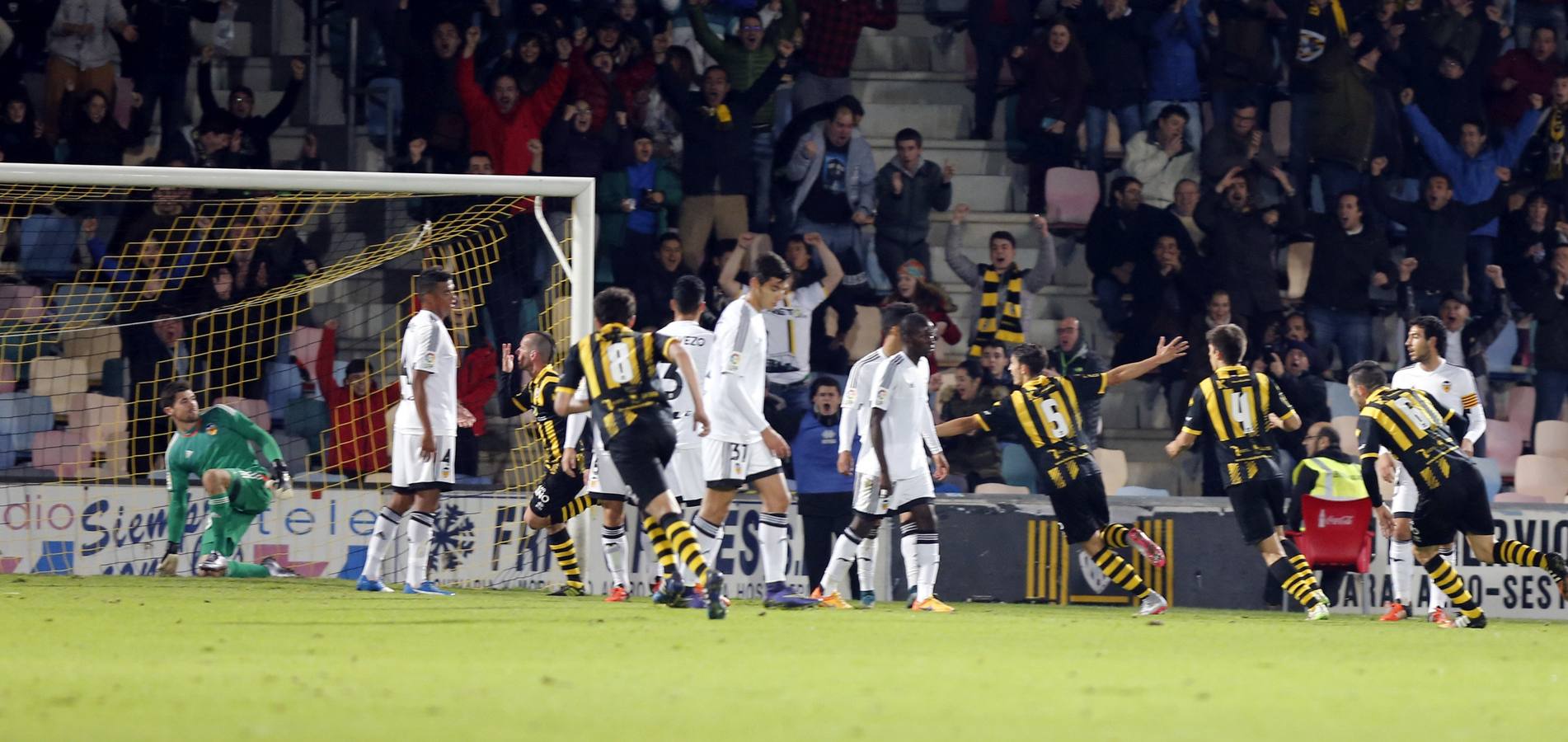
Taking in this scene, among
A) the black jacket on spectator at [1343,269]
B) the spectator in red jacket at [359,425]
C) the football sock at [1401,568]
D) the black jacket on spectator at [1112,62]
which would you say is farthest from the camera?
the black jacket on spectator at [1112,62]

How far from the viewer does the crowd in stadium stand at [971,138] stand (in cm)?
1603

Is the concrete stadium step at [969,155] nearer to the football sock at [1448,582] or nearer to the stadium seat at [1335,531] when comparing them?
the stadium seat at [1335,531]

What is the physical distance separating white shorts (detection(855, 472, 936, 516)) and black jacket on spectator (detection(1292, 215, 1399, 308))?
262 inches

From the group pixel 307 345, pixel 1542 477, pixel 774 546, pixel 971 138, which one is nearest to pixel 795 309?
pixel 971 138

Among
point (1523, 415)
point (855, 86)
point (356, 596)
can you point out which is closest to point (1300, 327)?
point (1523, 415)

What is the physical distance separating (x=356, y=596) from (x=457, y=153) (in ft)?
19.1

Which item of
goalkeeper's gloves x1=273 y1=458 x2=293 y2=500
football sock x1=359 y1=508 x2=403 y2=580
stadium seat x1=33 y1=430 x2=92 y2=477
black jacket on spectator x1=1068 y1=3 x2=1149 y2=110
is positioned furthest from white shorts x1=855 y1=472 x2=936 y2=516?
black jacket on spectator x1=1068 y1=3 x2=1149 y2=110

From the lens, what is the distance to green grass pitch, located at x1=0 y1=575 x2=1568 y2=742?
18.3 ft

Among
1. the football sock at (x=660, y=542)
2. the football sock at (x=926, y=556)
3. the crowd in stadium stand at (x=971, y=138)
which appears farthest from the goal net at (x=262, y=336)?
the football sock at (x=660, y=542)

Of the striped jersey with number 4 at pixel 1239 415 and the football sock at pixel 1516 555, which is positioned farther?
the striped jersey with number 4 at pixel 1239 415

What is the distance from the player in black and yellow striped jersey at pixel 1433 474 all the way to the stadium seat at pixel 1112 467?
4.08m

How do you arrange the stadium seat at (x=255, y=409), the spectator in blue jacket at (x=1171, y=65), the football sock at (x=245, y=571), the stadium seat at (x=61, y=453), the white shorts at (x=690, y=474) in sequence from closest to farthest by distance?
the white shorts at (x=690, y=474), the football sock at (x=245, y=571), the stadium seat at (x=61, y=453), the stadium seat at (x=255, y=409), the spectator in blue jacket at (x=1171, y=65)

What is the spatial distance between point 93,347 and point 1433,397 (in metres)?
10.0

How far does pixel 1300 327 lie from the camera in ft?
53.7
